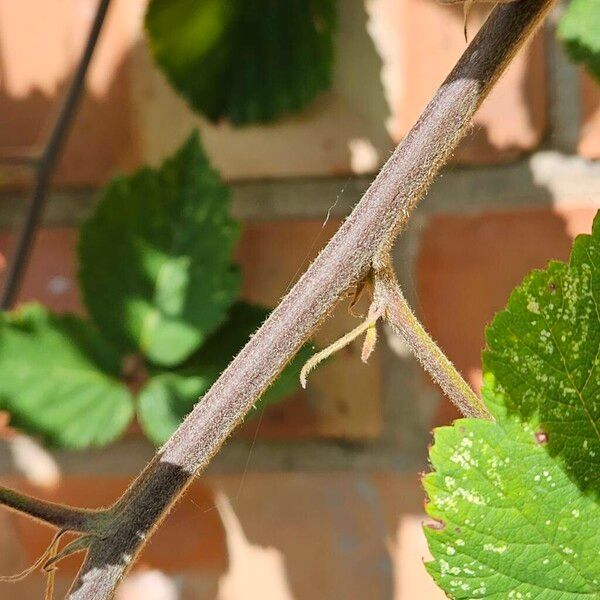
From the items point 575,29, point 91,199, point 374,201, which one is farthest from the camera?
point 91,199

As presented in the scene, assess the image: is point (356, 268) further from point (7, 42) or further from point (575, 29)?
point (7, 42)

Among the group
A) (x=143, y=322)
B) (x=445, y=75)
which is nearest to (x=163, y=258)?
(x=143, y=322)

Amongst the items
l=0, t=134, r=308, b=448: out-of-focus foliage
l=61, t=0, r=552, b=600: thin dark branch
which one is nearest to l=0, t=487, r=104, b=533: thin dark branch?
l=61, t=0, r=552, b=600: thin dark branch

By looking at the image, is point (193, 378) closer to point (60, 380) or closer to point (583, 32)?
point (60, 380)

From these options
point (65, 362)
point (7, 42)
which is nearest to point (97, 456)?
point (65, 362)

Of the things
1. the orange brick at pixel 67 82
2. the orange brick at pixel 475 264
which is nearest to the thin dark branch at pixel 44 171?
the orange brick at pixel 67 82

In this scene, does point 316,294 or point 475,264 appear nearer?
point 316,294
